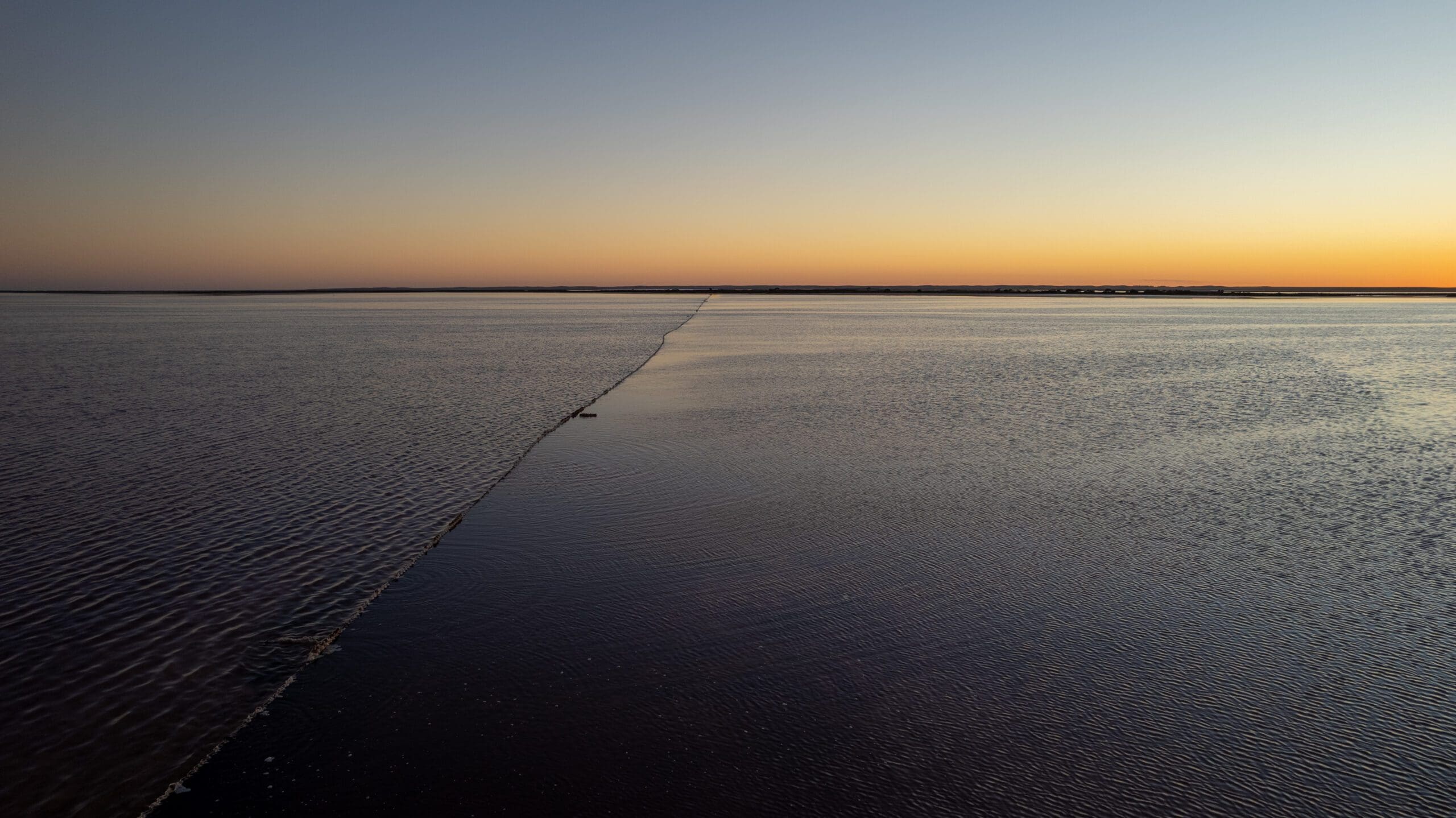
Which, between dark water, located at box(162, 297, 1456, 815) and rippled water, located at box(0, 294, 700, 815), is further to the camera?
rippled water, located at box(0, 294, 700, 815)

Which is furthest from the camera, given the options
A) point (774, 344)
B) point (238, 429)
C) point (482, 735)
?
point (774, 344)

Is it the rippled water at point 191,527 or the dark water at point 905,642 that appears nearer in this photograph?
the dark water at point 905,642

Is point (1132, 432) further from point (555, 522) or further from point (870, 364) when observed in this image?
point (870, 364)

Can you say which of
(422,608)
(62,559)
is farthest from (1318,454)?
(62,559)
